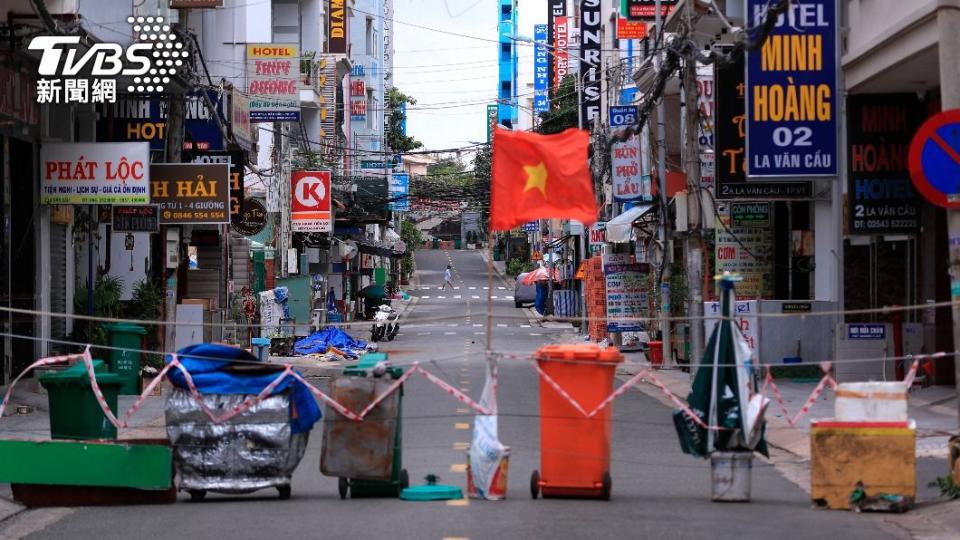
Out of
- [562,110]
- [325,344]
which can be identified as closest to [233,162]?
[325,344]

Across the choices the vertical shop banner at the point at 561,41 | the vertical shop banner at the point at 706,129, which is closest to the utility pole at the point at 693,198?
the vertical shop banner at the point at 706,129

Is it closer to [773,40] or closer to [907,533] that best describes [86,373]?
[907,533]

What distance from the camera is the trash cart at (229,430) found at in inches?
459

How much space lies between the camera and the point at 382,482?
11.8 m

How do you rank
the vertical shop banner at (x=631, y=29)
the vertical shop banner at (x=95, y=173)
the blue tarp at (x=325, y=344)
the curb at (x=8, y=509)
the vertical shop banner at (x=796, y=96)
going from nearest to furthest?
the curb at (x=8, y=509) → the vertical shop banner at (x=796, y=96) → the vertical shop banner at (x=95, y=173) → the blue tarp at (x=325, y=344) → the vertical shop banner at (x=631, y=29)

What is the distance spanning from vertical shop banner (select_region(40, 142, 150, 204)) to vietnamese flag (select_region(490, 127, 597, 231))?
11047 millimetres

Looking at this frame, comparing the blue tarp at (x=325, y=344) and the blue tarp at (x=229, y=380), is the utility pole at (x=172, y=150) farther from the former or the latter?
the blue tarp at (x=229, y=380)

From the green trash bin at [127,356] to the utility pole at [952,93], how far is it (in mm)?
14611

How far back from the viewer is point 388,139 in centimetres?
10150

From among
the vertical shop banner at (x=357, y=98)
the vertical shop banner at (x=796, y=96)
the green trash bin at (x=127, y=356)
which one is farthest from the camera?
the vertical shop banner at (x=357, y=98)

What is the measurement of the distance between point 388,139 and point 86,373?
295ft

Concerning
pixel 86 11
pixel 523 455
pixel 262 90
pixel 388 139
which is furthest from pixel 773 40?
pixel 388 139

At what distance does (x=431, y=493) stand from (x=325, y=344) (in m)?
25.1

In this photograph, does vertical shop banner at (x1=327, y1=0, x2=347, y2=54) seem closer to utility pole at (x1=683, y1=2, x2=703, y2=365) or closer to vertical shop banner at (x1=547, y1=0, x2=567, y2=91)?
vertical shop banner at (x1=547, y1=0, x2=567, y2=91)
